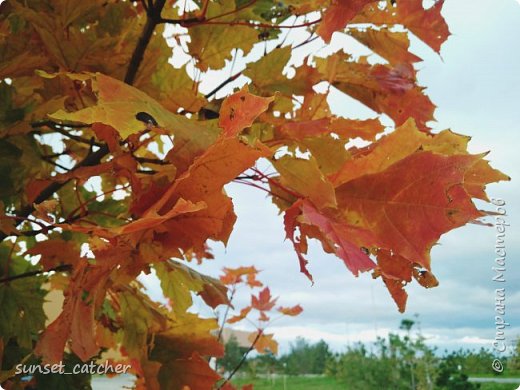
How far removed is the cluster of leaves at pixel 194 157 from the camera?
0.37 m

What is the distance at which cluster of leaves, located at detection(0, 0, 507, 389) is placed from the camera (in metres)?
0.37

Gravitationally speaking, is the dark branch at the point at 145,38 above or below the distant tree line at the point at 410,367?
above

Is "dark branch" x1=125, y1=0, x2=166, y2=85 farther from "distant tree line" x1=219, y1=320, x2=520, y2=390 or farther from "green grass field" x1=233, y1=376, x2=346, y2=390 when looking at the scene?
"green grass field" x1=233, y1=376, x2=346, y2=390

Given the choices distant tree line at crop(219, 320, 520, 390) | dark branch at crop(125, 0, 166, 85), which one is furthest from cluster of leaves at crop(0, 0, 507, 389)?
distant tree line at crop(219, 320, 520, 390)

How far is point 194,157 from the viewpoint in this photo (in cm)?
37

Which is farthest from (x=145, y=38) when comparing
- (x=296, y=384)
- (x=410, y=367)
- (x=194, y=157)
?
(x=296, y=384)

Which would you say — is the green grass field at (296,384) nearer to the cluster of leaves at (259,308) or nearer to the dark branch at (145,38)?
the cluster of leaves at (259,308)

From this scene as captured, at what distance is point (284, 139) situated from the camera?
53 cm

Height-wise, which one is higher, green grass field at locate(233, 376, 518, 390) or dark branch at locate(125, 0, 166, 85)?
dark branch at locate(125, 0, 166, 85)

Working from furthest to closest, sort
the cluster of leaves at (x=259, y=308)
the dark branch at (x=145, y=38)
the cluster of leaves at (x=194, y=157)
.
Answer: the cluster of leaves at (x=259, y=308) → the dark branch at (x=145, y=38) → the cluster of leaves at (x=194, y=157)

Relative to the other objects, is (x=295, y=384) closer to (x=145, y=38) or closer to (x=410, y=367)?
(x=410, y=367)

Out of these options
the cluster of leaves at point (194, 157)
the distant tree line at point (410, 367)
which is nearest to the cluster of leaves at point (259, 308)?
the cluster of leaves at point (194, 157)

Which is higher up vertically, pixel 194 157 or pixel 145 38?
pixel 145 38

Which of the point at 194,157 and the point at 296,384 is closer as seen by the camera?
the point at 194,157
